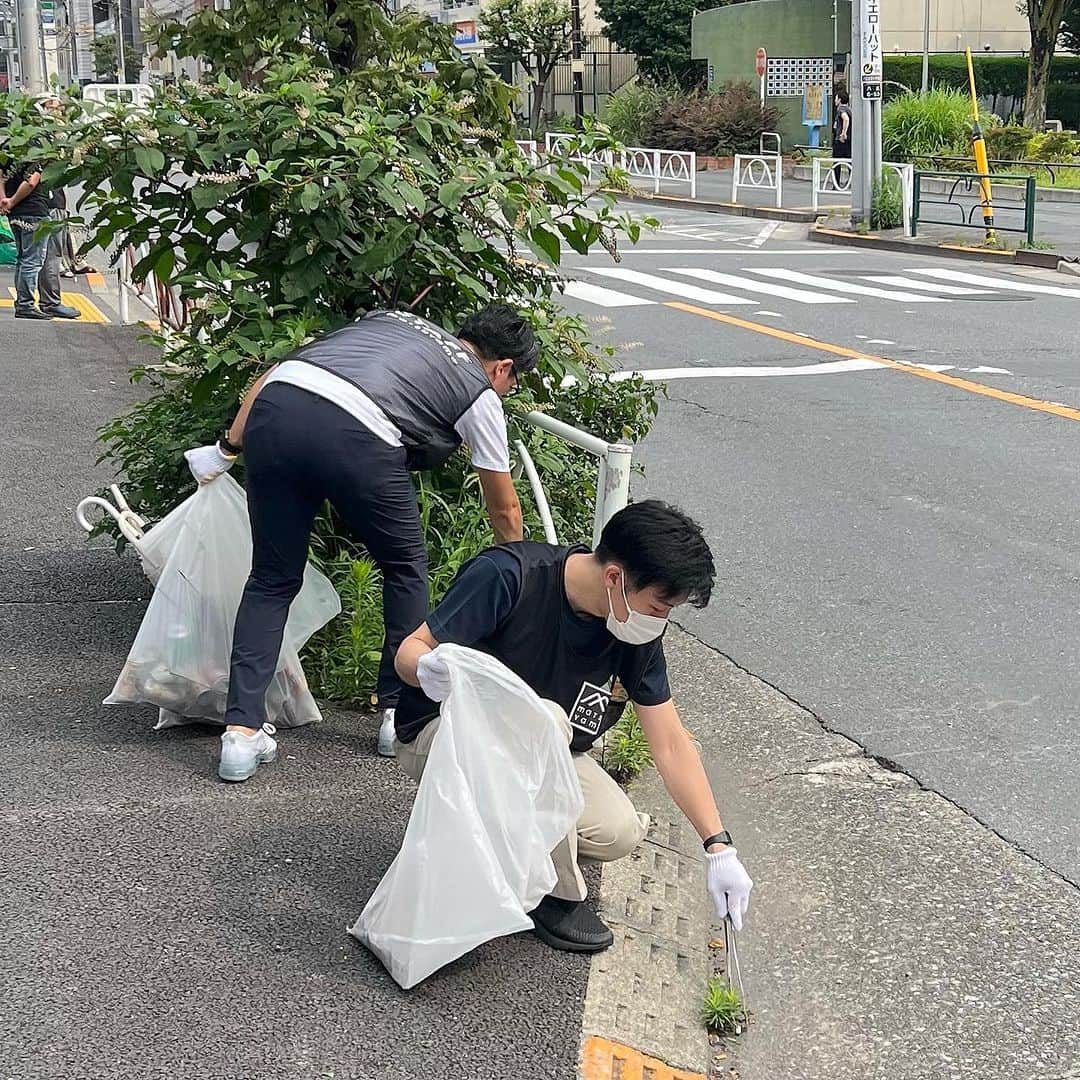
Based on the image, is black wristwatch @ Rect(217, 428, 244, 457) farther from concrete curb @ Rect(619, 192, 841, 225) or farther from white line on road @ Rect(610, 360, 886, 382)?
concrete curb @ Rect(619, 192, 841, 225)

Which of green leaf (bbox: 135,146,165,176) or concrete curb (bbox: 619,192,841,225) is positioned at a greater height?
concrete curb (bbox: 619,192,841,225)

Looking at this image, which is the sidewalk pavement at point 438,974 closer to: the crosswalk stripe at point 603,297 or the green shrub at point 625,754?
the green shrub at point 625,754

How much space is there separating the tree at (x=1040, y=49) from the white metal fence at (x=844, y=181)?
6.34m

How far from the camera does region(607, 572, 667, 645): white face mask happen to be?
10.7ft

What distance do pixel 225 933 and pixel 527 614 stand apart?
100cm

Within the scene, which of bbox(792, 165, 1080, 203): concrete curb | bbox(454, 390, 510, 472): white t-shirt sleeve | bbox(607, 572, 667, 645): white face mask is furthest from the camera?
bbox(792, 165, 1080, 203): concrete curb

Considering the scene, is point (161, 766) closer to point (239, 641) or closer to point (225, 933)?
point (239, 641)

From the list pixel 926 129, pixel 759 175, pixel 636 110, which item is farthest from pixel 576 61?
pixel 926 129

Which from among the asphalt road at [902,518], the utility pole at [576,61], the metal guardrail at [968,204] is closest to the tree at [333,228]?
the asphalt road at [902,518]

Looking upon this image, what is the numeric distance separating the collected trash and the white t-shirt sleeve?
71cm

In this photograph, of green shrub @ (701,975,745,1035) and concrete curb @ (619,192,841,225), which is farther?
concrete curb @ (619,192,841,225)

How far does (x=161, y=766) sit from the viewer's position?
14.3 feet

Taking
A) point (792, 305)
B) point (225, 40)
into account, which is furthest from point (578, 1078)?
point (792, 305)

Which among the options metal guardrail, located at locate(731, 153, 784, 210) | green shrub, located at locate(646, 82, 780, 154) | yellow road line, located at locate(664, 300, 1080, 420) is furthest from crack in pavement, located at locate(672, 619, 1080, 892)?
green shrub, located at locate(646, 82, 780, 154)
